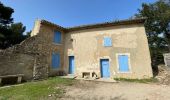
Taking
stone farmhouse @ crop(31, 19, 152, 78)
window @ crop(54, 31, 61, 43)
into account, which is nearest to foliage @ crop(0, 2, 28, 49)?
stone farmhouse @ crop(31, 19, 152, 78)

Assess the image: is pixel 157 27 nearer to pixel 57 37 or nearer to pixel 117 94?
pixel 57 37

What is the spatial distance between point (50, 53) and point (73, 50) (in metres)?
2.52

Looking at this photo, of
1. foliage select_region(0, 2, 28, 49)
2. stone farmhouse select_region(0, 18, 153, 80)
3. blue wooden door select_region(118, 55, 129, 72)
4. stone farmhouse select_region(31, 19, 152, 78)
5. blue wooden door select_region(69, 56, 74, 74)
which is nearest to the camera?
stone farmhouse select_region(0, 18, 153, 80)

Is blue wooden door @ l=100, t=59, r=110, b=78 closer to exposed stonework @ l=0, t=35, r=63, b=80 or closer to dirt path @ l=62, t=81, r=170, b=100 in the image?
dirt path @ l=62, t=81, r=170, b=100

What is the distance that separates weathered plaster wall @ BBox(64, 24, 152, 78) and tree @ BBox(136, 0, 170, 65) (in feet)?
33.2

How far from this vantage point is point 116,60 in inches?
455

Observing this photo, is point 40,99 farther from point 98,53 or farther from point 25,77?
point 98,53

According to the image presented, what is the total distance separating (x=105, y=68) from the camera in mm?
12078

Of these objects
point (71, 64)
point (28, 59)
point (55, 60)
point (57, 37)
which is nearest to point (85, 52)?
point (71, 64)

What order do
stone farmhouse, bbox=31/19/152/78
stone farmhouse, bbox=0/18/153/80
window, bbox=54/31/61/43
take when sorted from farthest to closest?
window, bbox=54/31/61/43 → stone farmhouse, bbox=31/19/152/78 → stone farmhouse, bbox=0/18/153/80

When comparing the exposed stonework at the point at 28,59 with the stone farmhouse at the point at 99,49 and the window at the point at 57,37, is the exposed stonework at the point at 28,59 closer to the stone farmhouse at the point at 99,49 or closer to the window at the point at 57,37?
the stone farmhouse at the point at 99,49

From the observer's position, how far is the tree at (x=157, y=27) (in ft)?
63.9

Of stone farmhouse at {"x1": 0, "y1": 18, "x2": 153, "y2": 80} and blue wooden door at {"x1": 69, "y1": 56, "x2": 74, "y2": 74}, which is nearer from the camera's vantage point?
stone farmhouse at {"x1": 0, "y1": 18, "x2": 153, "y2": 80}

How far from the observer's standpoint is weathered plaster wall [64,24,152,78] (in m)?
10.9
